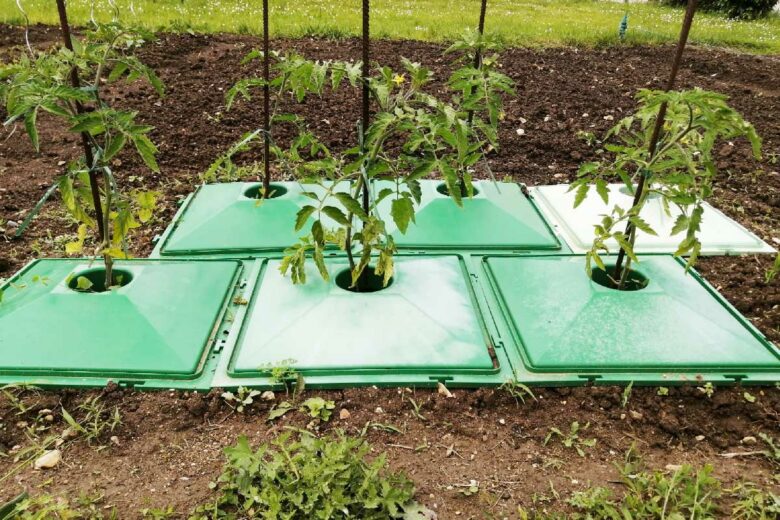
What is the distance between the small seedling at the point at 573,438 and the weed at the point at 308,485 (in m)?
0.55

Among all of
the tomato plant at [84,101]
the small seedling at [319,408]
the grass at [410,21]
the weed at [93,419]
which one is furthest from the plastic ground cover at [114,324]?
the grass at [410,21]

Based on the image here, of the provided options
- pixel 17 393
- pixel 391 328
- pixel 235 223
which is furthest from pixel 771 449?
pixel 17 393

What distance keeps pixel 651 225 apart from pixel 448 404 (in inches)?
68.1

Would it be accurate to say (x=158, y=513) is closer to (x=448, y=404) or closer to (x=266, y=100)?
(x=448, y=404)

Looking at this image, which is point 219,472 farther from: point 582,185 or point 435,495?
point 582,185

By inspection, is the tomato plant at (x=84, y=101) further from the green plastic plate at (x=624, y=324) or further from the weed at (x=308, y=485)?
the green plastic plate at (x=624, y=324)

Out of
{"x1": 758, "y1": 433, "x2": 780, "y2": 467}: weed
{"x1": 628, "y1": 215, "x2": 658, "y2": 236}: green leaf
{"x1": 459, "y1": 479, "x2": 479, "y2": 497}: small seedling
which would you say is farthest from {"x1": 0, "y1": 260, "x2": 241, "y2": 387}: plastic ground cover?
{"x1": 758, "y1": 433, "x2": 780, "y2": 467}: weed

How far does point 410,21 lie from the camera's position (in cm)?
809

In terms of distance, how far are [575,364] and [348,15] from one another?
7240 millimetres

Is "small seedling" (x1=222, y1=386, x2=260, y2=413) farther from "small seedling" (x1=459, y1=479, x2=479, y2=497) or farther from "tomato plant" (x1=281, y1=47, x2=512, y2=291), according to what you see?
"small seedling" (x1=459, y1=479, x2=479, y2=497)

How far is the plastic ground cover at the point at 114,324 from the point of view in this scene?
7.13 feet

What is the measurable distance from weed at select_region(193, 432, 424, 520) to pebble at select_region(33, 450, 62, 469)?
52 cm

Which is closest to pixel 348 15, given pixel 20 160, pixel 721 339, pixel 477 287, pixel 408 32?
pixel 408 32

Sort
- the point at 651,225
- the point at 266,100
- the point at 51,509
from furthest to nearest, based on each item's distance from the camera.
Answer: the point at 651,225 < the point at 266,100 < the point at 51,509
